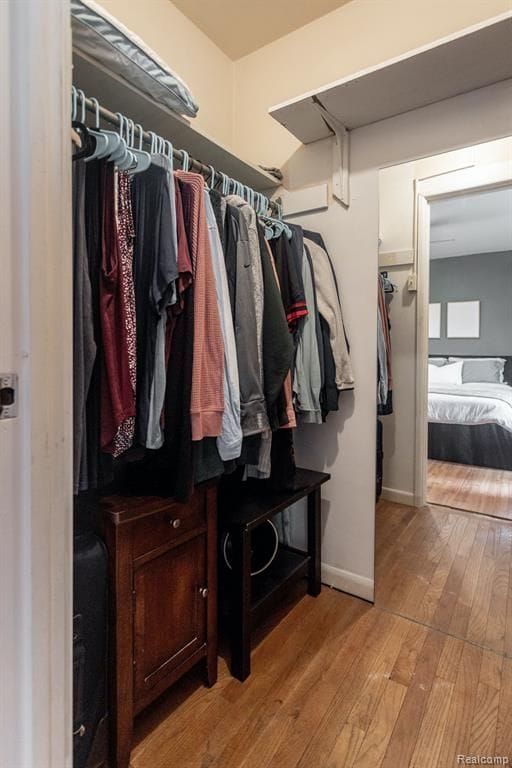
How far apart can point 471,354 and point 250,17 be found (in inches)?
127

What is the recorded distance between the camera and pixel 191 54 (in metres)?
1.76

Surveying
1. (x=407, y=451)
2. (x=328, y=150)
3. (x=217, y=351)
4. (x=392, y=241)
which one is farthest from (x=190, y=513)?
(x=328, y=150)

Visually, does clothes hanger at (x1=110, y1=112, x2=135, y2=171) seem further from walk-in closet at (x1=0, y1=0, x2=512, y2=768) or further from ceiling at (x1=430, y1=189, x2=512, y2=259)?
ceiling at (x1=430, y1=189, x2=512, y2=259)

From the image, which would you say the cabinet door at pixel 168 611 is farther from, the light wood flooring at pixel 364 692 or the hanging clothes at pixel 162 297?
the hanging clothes at pixel 162 297

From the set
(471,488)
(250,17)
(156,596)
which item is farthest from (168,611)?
(471,488)

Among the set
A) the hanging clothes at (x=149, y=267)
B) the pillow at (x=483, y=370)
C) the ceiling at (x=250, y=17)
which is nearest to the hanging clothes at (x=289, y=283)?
the hanging clothes at (x=149, y=267)

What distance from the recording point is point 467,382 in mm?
3834

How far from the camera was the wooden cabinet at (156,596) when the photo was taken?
39.5 inches

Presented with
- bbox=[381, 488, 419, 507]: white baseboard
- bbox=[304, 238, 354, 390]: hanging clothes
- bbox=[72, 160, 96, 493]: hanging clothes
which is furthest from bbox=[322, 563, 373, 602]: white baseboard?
bbox=[72, 160, 96, 493]: hanging clothes

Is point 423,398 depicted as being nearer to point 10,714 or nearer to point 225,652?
point 225,652

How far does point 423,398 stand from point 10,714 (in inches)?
78.2

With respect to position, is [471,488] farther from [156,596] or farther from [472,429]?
[156,596]

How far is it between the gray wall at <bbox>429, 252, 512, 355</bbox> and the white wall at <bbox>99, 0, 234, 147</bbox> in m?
2.13

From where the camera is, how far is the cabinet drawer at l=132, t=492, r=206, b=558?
1.05m
